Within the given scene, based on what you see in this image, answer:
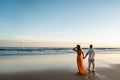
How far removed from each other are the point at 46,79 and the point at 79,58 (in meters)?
3.54

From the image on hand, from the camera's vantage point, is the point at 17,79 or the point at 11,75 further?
the point at 11,75

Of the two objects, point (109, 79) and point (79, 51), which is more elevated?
point (79, 51)

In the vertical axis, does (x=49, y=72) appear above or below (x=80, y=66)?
below

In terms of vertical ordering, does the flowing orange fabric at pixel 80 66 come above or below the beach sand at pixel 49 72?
above

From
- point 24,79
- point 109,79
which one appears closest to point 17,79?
point 24,79

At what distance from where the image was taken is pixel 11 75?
12.8m

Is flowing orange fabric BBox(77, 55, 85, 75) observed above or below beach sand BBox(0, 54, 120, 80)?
above

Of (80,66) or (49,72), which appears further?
(49,72)

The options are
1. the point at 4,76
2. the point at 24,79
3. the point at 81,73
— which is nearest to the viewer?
the point at 24,79

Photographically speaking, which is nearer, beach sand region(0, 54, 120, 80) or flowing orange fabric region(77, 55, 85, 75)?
beach sand region(0, 54, 120, 80)

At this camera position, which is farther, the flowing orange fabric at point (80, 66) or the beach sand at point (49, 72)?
the flowing orange fabric at point (80, 66)

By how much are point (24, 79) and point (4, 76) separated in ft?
5.44

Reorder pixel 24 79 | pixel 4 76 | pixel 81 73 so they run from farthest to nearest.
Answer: pixel 81 73 < pixel 4 76 < pixel 24 79

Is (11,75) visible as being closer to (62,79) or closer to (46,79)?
(46,79)
